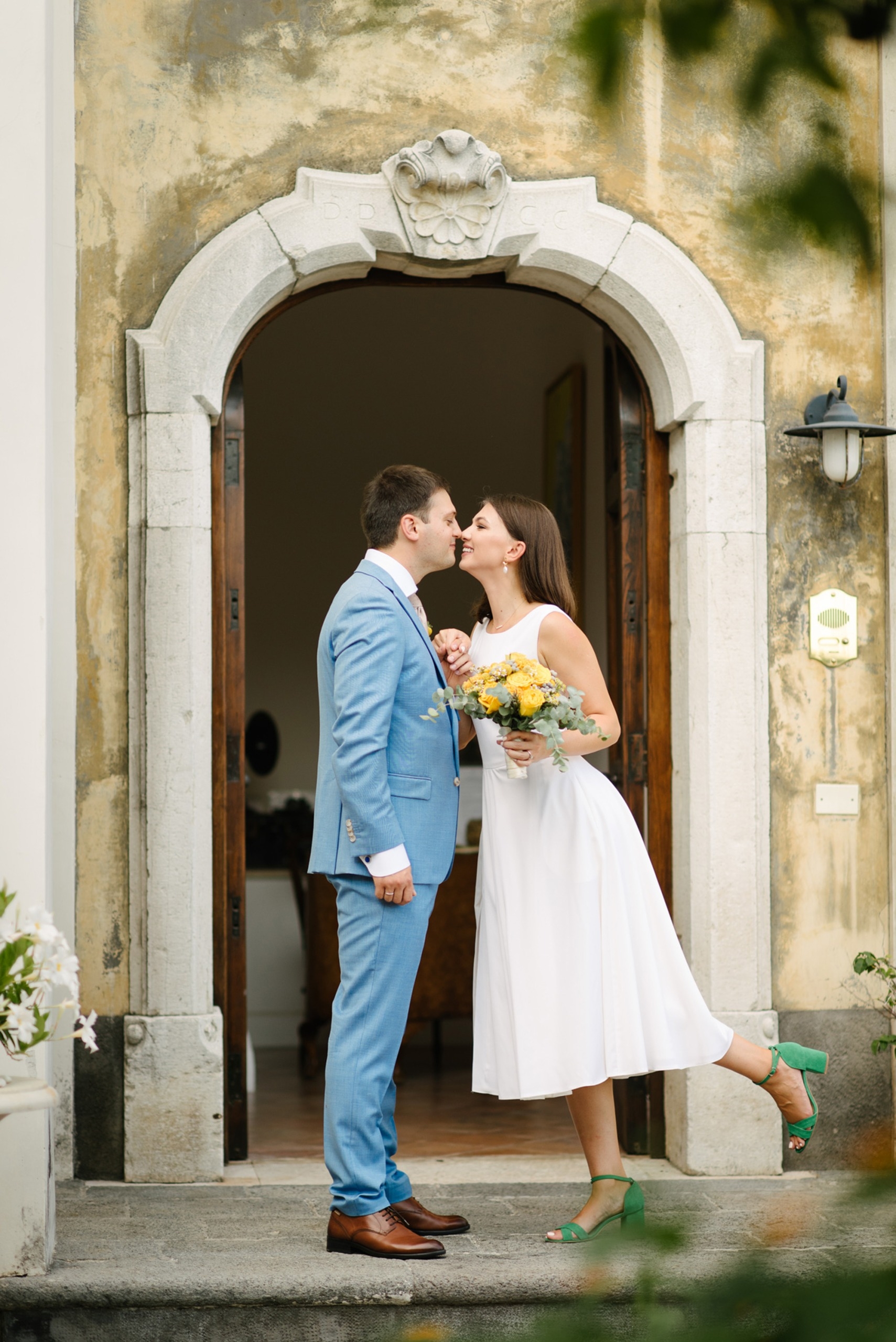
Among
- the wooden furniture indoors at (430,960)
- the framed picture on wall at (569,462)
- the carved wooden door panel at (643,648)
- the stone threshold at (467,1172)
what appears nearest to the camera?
the stone threshold at (467,1172)

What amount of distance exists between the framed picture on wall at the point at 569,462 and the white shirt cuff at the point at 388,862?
4006 mm

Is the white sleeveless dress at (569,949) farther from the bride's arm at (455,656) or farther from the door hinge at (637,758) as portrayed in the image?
the door hinge at (637,758)

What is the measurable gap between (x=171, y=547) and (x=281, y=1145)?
228 cm

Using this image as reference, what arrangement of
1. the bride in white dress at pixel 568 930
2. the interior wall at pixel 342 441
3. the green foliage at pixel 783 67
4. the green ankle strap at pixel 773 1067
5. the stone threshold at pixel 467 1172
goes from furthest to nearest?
the interior wall at pixel 342 441 → the stone threshold at pixel 467 1172 → the green ankle strap at pixel 773 1067 → the bride in white dress at pixel 568 930 → the green foliage at pixel 783 67

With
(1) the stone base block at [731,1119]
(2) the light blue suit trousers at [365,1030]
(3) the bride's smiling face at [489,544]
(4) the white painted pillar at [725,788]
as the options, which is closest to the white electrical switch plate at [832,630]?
(4) the white painted pillar at [725,788]

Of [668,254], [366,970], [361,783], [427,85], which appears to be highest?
[427,85]

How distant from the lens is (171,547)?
4605 millimetres

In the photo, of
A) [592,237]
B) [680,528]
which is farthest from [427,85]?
[680,528]

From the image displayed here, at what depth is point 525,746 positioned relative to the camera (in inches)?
143

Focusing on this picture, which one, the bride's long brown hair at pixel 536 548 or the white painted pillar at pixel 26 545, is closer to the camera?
the white painted pillar at pixel 26 545

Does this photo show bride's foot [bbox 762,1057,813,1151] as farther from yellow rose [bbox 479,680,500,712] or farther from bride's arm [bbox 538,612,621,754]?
yellow rose [bbox 479,680,500,712]

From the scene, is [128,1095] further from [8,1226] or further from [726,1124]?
[726,1124]

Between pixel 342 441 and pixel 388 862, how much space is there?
7342 mm

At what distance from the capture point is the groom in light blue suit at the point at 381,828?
3.54 metres
